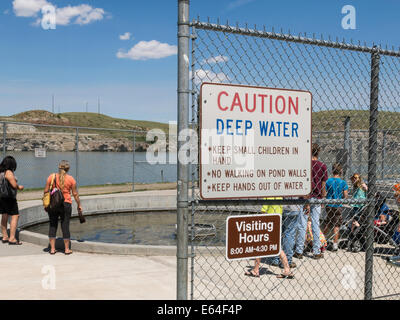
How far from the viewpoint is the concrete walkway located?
5355 millimetres

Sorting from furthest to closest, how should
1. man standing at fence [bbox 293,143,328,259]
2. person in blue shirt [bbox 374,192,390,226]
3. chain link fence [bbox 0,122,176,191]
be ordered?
chain link fence [bbox 0,122,176,191] < person in blue shirt [bbox 374,192,390,226] < man standing at fence [bbox 293,143,328,259]

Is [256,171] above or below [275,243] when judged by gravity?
above

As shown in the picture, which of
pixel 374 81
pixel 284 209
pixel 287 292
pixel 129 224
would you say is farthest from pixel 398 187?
pixel 129 224

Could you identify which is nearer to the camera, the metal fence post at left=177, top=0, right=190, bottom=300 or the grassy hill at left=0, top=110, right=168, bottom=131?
the metal fence post at left=177, top=0, right=190, bottom=300

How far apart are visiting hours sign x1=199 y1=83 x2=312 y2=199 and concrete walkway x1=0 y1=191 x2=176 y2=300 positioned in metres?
2.60

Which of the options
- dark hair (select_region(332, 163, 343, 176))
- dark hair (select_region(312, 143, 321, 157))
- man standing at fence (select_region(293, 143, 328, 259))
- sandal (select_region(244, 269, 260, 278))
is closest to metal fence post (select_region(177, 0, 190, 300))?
sandal (select_region(244, 269, 260, 278))

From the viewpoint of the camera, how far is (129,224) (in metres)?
11.9

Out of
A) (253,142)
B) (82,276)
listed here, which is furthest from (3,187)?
(253,142)

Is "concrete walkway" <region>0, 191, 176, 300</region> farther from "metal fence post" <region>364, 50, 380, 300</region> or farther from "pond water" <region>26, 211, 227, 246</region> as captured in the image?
"metal fence post" <region>364, 50, 380, 300</region>

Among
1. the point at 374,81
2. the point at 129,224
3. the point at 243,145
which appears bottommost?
the point at 129,224

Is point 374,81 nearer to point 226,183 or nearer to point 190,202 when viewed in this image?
point 226,183

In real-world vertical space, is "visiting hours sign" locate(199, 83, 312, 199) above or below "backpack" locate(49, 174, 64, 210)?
above

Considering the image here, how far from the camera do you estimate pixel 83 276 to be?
6141 mm

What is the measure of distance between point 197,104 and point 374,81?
196 centimetres
